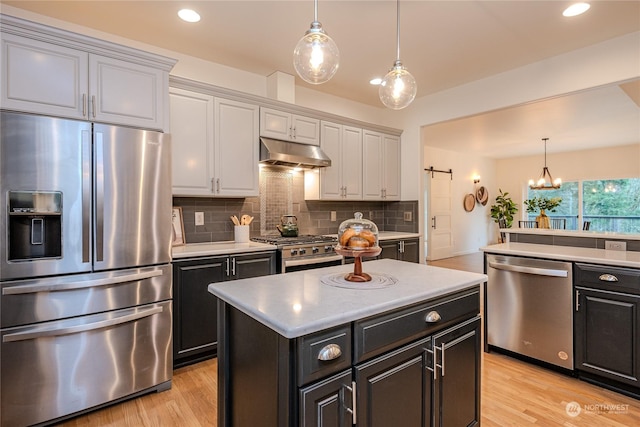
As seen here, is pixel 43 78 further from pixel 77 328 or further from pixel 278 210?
pixel 278 210

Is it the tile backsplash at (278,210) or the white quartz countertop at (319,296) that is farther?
the tile backsplash at (278,210)

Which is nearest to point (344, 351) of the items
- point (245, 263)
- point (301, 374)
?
point (301, 374)

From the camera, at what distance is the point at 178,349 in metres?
2.60

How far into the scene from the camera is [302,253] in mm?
3201

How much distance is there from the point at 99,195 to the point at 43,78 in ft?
2.40

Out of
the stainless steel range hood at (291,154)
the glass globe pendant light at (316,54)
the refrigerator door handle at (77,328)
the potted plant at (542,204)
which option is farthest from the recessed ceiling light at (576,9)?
the potted plant at (542,204)

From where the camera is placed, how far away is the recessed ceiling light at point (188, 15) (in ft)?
8.00

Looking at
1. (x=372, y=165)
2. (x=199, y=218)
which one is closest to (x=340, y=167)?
(x=372, y=165)

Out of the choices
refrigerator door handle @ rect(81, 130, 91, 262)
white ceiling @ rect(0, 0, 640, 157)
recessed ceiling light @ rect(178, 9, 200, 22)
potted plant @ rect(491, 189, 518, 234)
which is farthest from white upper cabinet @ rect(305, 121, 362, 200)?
potted plant @ rect(491, 189, 518, 234)

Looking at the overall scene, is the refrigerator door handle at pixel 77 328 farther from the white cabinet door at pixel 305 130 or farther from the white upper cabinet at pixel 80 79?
the white cabinet door at pixel 305 130

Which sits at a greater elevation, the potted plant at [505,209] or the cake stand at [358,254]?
the potted plant at [505,209]

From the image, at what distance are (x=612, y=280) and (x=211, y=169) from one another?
3.19m

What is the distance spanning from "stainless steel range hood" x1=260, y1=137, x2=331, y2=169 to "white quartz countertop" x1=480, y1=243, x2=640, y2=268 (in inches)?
73.9

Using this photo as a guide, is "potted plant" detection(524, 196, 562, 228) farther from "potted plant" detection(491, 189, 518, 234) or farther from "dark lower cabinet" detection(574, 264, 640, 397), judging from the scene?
"dark lower cabinet" detection(574, 264, 640, 397)
